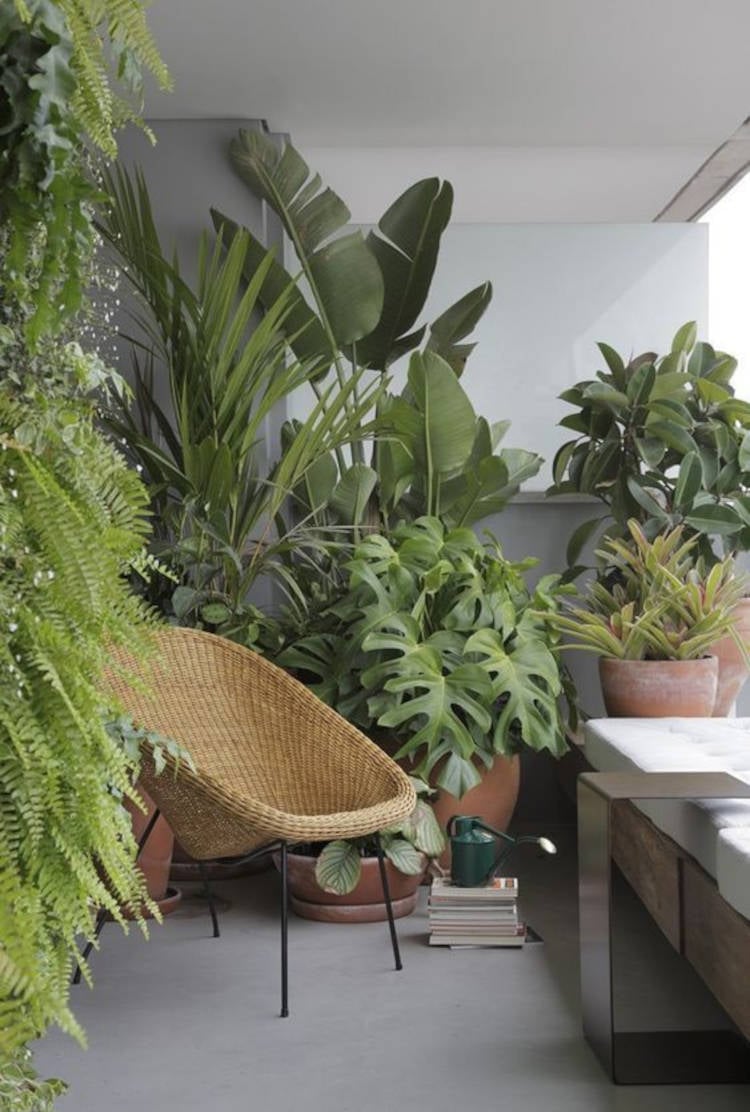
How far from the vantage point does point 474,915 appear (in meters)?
3.58

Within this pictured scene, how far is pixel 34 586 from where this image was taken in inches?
64.6

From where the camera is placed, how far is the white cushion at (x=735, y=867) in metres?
2.04

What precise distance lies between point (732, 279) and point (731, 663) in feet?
6.54

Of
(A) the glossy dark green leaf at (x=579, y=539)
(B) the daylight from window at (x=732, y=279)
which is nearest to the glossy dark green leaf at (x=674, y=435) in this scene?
(A) the glossy dark green leaf at (x=579, y=539)

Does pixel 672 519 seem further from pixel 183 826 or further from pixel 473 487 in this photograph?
pixel 183 826

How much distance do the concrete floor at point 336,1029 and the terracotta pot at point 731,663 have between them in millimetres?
1058

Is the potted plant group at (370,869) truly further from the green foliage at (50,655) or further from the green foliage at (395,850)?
the green foliage at (50,655)

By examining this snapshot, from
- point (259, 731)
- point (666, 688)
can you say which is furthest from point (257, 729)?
point (666, 688)

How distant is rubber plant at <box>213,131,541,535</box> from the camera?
14.8ft

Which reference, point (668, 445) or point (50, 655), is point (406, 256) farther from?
point (50, 655)

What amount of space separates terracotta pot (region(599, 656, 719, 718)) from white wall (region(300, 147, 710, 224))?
256 centimetres

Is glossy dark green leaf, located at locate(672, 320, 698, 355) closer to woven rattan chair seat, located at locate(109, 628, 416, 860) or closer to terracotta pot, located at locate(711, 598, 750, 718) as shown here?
terracotta pot, located at locate(711, 598, 750, 718)

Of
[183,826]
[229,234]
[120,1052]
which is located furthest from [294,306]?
[120,1052]

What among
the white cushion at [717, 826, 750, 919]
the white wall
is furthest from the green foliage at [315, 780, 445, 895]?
the white wall
